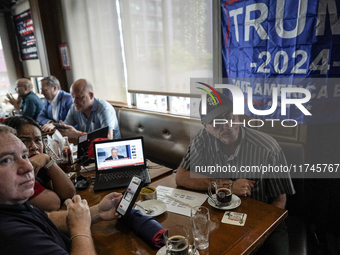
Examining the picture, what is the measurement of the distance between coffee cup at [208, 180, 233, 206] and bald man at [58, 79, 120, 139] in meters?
1.70

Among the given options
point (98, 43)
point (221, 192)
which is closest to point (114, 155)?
point (221, 192)

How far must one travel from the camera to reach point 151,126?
2.71 meters

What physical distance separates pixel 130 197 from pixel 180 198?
1.05 ft

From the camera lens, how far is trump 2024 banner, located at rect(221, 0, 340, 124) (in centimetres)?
151

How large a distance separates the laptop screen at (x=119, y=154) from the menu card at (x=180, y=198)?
33 cm

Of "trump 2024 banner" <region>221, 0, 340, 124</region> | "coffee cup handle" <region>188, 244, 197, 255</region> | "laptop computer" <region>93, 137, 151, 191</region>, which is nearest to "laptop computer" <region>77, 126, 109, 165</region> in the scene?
"laptop computer" <region>93, 137, 151, 191</region>

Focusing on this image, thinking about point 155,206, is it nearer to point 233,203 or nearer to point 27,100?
point 233,203

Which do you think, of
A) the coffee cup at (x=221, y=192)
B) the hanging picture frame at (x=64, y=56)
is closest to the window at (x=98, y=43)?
the hanging picture frame at (x=64, y=56)

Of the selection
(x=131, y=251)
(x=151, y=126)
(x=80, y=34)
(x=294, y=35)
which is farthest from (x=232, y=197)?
(x=80, y=34)

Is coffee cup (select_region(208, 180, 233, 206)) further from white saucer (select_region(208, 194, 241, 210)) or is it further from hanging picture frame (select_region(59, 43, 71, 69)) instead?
hanging picture frame (select_region(59, 43, 71, 69))

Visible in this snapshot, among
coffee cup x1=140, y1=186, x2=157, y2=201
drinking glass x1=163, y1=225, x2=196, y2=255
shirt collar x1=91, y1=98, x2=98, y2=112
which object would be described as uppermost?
shirt collar x1=91, y1=98, x2=98, y2=112

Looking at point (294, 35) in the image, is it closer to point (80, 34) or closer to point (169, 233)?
point (169, 233)

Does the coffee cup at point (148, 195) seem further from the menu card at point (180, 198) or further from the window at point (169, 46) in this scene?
the window at point (169, 46)

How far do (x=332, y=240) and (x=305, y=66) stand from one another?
1348 millimetres
